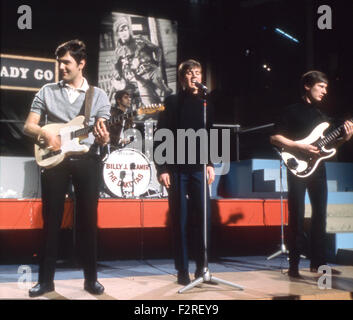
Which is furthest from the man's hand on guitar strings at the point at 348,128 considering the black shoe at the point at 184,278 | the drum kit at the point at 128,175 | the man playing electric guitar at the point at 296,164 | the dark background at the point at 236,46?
the dark background at the point at 236,46

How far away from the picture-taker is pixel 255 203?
16.1ft

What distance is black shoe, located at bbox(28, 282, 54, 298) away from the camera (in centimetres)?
267

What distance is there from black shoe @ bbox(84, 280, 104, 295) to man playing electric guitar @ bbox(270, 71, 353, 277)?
5.17ft

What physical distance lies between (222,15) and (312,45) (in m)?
1.78

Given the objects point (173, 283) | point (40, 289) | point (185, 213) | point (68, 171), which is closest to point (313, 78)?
point (185, 213)

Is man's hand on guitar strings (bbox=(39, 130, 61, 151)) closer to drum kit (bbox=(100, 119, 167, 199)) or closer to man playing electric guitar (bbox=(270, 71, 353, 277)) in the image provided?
man playing electric guitar (bbox=(270, 71, 353, 277))

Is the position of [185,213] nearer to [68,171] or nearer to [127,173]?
[68,171]

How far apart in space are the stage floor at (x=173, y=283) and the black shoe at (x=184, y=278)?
5cm

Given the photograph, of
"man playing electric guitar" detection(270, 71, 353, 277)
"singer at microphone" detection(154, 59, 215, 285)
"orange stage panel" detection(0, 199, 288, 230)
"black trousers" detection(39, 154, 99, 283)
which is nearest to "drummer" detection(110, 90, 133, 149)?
"orange stage panel" detection(0, 199, 288, 230)

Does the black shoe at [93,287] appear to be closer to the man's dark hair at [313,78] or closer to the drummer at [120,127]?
the drummer at [120,127]

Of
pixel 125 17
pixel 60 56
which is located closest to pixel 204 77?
pixel 125 17

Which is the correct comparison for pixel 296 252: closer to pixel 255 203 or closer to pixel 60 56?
pixel 255 203

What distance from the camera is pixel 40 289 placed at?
8.88 ft

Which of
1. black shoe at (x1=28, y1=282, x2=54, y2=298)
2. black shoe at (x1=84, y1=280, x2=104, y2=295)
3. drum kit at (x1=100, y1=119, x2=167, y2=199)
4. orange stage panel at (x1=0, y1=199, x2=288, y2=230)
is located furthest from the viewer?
drum kit at (x1=100, y1=119, x2=167, y2=199)
